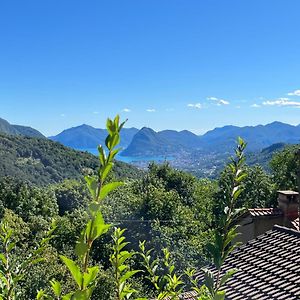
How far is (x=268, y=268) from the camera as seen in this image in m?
6.00

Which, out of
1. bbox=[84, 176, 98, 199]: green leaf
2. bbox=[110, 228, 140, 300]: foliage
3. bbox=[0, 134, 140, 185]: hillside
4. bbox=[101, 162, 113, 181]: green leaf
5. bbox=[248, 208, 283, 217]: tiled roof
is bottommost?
bbox=[0, 134, 140, 185]: hillside

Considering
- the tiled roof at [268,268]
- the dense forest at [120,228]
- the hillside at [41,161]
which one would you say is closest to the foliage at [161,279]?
the dense forest at [120,228]

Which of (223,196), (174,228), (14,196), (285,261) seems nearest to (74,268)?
(223,196)

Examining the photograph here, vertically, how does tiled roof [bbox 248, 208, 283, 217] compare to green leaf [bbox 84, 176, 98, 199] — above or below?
below

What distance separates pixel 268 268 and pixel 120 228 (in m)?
4.01

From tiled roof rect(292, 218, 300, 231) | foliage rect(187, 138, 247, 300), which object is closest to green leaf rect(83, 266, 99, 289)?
foliage rect(187, 138, 247, 300)

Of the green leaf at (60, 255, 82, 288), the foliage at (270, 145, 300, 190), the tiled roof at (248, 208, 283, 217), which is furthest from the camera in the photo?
the foliage at (270, 145, 300, 190)

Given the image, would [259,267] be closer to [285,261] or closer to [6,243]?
[285,261]

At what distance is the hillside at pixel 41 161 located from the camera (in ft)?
232

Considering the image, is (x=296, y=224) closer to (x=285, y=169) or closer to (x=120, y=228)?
(x=120, y=228)

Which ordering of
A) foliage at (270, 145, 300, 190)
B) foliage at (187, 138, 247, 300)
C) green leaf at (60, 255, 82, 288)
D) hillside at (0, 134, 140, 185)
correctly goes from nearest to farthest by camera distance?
green leaf at (60, 255, 82, 288) → foliage at (187, 138, 247, 300) → foliage at (270, 145, 300, 190) → hillside at (0, 134, 140, 185)

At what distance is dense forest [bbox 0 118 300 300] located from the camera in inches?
43.1

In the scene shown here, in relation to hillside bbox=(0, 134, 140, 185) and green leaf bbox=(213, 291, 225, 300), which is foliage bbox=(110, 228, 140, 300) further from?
hillside bbox=(0, 134, 140, 185)

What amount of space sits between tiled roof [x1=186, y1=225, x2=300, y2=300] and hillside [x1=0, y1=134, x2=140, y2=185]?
57601mm
